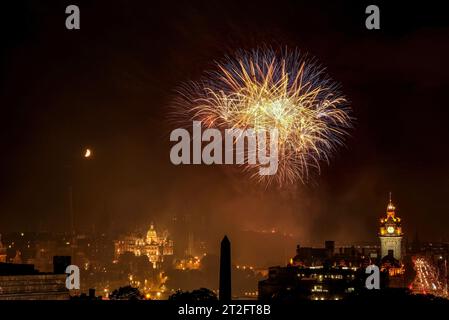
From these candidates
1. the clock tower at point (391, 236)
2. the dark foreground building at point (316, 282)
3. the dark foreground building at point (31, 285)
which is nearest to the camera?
the dark foreground building at point (31, 285)

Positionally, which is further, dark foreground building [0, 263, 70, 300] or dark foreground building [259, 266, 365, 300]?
dark foreground building [259, 266, 365, 300]

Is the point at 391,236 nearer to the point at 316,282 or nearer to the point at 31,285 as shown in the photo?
the point at 316,282

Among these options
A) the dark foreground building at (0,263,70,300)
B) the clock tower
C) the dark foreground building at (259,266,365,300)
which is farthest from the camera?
the clock tower

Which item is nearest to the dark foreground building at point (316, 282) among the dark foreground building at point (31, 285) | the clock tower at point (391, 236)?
the clock tower at point (391, 236)

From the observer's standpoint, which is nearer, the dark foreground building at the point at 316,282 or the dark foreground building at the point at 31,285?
the dark foreground building at the point at 31,285

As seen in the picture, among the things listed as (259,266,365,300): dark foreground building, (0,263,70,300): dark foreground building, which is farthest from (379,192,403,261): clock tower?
(0,263,70,300): dark foreground building

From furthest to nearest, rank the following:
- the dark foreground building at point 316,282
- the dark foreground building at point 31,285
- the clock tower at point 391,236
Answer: the clock tower at point 391,236 < the dark foreground building at point 316,282 < the dark foreground building at point 31,285

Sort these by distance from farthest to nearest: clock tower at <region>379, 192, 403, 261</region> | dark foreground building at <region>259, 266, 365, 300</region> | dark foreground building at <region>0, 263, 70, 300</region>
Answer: clock tower at <region>379, 192, 403, 261</region>, dark foreground building at <region>259, 266, 365, 300</region>, dark foreground building at <region>0, 263, 70, 300</region>

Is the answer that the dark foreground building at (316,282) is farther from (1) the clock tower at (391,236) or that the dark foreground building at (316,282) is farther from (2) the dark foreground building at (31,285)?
(2) the dark foreground building at (31,285)

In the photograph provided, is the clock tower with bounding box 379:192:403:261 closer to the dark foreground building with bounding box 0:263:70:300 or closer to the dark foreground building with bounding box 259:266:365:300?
the dark foreground building with bounding box 259:266:365:300
